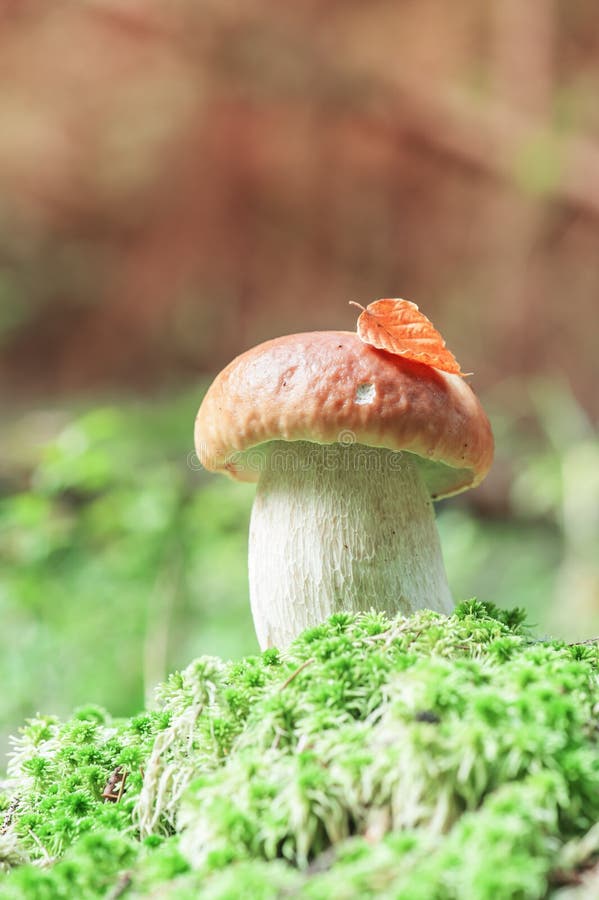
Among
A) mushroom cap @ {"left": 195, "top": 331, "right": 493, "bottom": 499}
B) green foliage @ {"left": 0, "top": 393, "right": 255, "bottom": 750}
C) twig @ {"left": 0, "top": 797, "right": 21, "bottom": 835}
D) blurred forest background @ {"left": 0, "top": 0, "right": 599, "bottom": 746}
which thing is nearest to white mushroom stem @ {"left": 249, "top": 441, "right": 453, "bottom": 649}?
mushroom cap @ {"left": 195, "top": 331, "right": 493, "bottom": 499}

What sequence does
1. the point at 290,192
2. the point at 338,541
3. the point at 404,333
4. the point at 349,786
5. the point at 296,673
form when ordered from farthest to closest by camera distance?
the point at 290,192
the point at 338,541
the point at 404,333
the point at 296,673
the point at 349,786

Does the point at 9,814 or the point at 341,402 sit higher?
the point at 341,402

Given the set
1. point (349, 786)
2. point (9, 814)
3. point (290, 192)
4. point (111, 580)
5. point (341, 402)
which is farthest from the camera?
point (290, 192)

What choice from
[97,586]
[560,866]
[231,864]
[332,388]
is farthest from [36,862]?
[97,586]

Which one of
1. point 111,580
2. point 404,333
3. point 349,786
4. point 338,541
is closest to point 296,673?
point 349,786

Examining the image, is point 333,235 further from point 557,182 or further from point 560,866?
point 560,866

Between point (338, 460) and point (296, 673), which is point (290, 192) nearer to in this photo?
point (338, 460)
